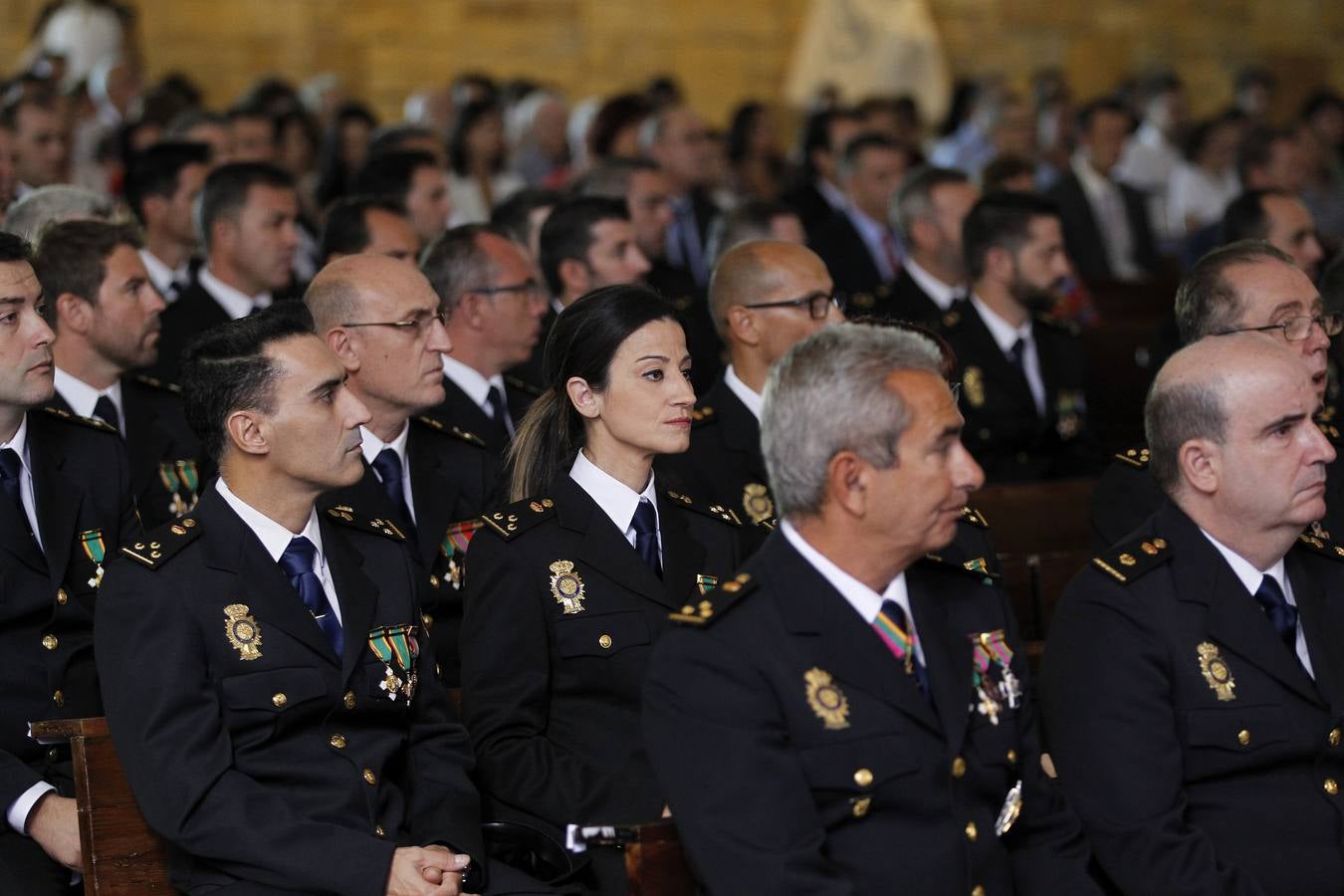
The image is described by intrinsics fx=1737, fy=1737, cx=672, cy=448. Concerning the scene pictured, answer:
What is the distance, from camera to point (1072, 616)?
116 inches

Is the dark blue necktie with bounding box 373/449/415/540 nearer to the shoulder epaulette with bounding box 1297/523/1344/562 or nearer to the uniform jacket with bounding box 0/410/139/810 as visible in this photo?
the uniform jacket with bounding box 0/410/139/810

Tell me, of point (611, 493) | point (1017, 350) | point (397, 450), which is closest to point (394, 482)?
point (397, 450)

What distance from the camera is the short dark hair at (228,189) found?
595cm

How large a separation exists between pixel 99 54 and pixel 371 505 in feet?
27.3

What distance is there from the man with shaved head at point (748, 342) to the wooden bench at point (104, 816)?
1.74m

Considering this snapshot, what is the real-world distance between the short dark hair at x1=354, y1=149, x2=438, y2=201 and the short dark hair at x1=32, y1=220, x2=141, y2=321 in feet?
7.92

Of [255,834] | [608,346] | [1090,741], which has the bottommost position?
[255,834]

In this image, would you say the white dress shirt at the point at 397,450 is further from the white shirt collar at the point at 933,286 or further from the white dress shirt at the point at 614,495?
the white shirt collar at the point at 933,286

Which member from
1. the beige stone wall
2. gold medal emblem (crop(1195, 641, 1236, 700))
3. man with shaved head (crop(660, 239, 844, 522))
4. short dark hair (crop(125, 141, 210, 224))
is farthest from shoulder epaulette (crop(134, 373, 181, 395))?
the beige stone wall

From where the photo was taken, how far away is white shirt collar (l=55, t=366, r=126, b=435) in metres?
4.44

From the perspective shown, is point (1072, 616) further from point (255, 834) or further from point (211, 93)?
point (211, 93)

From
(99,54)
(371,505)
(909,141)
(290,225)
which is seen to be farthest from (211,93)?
(371,505)

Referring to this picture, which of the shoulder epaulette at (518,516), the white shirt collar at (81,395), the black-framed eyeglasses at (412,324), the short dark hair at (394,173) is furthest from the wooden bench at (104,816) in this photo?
the short dark hair at (394,173)

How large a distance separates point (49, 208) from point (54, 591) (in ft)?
6.88
